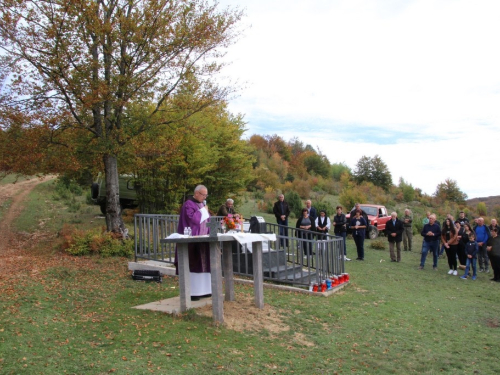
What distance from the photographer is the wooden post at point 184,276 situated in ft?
24.4

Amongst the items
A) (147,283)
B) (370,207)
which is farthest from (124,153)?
(370,207)

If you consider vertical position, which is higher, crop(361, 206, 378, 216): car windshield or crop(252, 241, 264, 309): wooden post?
crop(361, 206, 378, 216): car windshield

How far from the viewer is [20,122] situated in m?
14.4

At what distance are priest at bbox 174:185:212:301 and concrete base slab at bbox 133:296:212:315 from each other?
0.23m

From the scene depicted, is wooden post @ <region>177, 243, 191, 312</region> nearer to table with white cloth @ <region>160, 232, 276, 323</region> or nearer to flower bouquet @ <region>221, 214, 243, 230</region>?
table with white cloth @ <region>160, 232, 276, 323</region>

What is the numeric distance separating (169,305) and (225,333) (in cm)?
158

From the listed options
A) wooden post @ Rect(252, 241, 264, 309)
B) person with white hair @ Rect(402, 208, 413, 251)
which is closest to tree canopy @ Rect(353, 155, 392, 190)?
person with white hair @ Rect(402, 208, 413, 251)

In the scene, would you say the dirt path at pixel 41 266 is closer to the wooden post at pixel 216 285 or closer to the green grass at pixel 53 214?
the wooden post at pixel 216 285

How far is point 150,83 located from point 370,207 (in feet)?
49.3

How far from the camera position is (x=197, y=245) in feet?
26.1

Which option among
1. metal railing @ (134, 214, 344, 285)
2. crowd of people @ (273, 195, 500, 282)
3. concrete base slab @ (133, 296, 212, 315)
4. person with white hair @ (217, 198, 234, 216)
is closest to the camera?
concrete base slab @ (133, 296, 212, 315)

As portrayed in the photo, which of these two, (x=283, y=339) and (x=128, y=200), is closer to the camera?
(x=283, y=339)

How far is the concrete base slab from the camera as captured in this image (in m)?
7.60

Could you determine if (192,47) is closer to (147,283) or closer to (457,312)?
(147,283)
